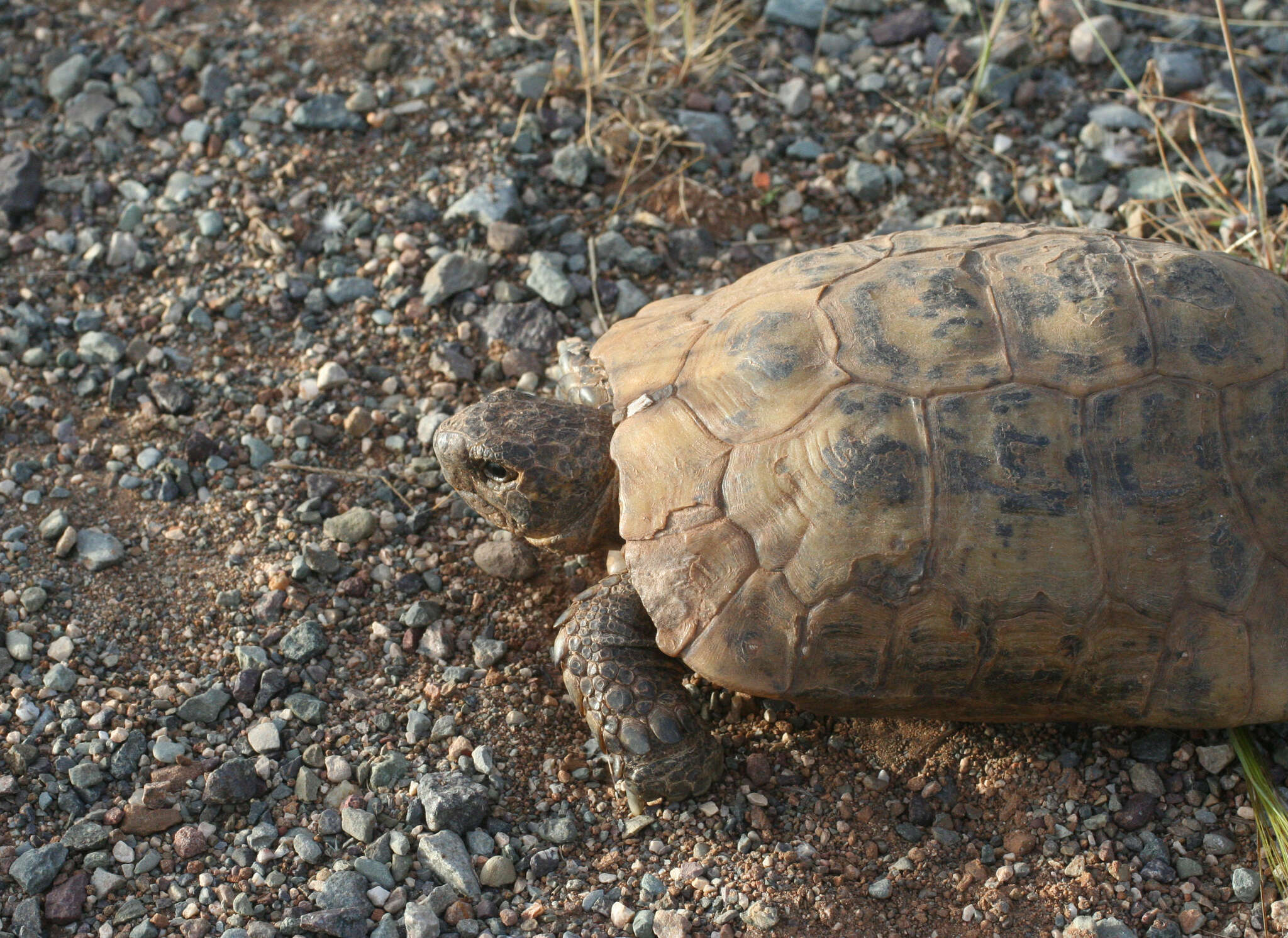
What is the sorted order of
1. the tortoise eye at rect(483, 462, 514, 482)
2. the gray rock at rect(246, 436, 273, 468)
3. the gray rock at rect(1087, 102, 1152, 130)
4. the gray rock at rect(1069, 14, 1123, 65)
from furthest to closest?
the gray rock at rect(1069, 14, 1123, 65)
the gray rock at rect(1087, 102, 1152, 130)
the gray rock at rect(246, 436, 273, 468)
the tortoise eye at rect(483, 462, 514, 482)

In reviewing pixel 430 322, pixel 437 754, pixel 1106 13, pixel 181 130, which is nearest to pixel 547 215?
pixel 430 322

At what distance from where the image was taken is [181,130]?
5.24 m

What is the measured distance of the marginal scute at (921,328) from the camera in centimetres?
307

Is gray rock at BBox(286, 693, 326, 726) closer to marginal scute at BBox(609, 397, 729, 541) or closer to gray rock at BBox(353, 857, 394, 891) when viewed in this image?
gray rock at BBox(353, 857, 394, 891)

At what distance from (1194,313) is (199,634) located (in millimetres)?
3079

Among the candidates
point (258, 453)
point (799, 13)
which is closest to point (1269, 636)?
point (258, 453)

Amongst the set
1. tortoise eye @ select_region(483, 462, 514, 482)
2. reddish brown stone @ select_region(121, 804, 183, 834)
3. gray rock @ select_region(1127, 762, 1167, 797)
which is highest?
tortoise eye @ select_region(483, 462, 514, 482)

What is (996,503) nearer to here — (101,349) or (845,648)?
(845,648)

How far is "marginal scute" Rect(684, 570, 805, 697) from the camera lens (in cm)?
309

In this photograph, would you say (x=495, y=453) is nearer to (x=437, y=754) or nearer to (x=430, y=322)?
(x=437, y=754)

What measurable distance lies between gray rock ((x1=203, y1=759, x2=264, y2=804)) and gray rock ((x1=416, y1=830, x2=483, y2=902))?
51 cm

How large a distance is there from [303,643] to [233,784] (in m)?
0.51

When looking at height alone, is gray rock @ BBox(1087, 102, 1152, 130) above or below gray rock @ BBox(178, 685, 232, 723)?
above

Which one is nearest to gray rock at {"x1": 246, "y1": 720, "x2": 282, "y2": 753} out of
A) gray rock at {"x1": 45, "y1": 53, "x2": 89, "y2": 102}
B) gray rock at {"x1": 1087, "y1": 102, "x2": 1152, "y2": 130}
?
gray rock at {"x1": 45, "y1": 53, "x2": 89, "y2": 102}
